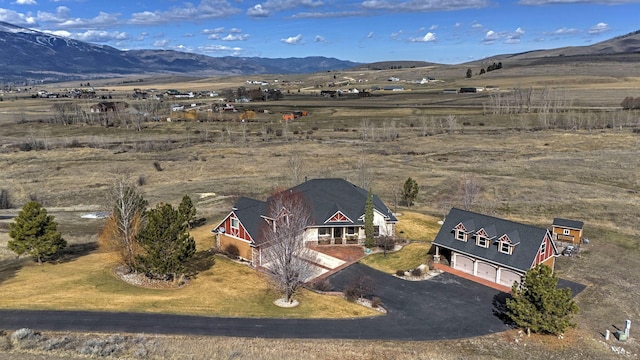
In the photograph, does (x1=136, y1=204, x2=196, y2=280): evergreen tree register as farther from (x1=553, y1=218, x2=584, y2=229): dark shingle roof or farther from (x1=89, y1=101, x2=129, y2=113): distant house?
(x1=89, y1=101, x2=129, y2=113): distant house

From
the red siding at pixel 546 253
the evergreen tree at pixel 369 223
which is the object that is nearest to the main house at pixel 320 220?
the evergreen tree at pixel 369 223

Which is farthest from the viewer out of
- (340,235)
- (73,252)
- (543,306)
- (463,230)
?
(340,235)

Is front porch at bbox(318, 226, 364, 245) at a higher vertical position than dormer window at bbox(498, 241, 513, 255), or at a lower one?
lower

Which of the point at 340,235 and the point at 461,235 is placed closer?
the point at 461,235

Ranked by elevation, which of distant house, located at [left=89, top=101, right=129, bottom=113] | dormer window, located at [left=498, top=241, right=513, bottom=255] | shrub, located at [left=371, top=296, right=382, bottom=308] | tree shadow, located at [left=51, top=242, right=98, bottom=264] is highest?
distant house, located at [left=89, top=101, right=129, bottom=113]

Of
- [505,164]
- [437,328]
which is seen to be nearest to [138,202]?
[437,328]

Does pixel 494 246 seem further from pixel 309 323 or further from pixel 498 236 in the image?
pixel 309 323

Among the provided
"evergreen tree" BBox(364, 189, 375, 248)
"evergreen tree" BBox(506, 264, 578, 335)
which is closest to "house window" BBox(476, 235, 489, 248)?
"evergreen tree" BBox(506, 264, 578, 335)

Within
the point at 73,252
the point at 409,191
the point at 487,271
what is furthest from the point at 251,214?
the point at 409,191

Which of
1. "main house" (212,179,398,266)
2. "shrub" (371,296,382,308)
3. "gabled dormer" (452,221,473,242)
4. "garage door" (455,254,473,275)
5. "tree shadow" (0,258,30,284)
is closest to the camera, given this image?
"shrub" (371,296,382,308)
